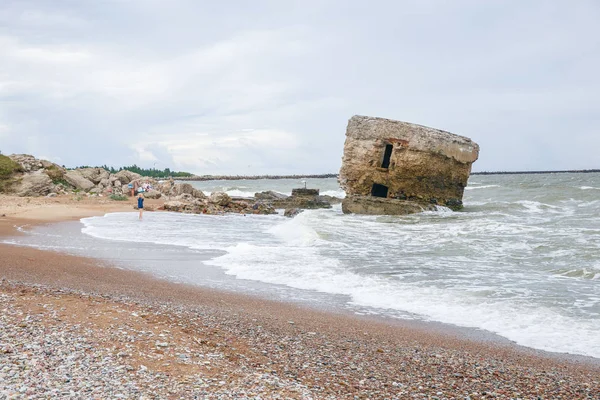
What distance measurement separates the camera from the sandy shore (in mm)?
3797

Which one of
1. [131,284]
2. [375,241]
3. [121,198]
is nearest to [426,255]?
[375,241]

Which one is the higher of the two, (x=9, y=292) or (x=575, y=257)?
(x=575, y=257)

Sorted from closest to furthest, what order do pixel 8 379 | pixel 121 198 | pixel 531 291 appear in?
pixel 8 379 < pixel 531 291 < pixel 121 198

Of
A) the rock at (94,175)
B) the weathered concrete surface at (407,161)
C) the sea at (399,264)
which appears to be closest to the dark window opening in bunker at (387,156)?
the weathered concrete surface at (407,161)

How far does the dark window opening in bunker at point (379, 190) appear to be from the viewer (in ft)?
90.5

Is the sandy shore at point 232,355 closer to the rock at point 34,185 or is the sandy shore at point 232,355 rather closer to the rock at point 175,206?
the rock at point 175,206

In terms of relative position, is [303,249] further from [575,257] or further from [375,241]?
[575,257]

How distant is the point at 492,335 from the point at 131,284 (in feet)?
17.3

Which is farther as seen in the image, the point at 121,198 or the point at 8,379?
the point at 121,198

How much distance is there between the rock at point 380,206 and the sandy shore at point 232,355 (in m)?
18.3

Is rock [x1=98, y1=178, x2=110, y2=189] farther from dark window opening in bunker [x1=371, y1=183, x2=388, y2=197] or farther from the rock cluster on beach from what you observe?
dark window opening in bunker [x1=371, y1=183, x2=388, y2=197]

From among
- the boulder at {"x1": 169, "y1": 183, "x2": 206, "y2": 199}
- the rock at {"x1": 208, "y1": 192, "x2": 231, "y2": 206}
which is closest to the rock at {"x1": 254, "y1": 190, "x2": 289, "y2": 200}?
the boulder at {"x1": 169, "y1": 183, "x2": 206, "y2": 199}

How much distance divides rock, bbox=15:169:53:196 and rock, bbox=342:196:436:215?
16.4 meters

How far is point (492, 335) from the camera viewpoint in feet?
20.5
